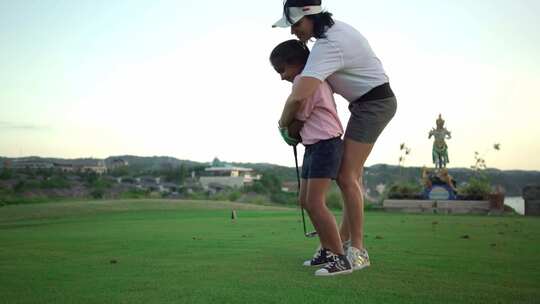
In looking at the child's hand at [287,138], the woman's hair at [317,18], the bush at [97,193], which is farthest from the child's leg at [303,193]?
the bush at [97,193]

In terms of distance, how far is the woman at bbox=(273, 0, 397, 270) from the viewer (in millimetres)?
3686

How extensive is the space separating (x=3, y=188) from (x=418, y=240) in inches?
980

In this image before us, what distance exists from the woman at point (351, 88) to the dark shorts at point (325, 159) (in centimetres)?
14

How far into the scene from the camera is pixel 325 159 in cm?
377

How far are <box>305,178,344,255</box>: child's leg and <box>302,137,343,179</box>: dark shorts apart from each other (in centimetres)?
5

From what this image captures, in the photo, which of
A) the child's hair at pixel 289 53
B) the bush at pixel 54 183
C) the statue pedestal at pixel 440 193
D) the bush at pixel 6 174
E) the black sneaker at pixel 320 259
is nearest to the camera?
the black sneaker at pixel 320 259

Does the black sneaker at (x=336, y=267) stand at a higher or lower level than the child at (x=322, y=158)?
lower

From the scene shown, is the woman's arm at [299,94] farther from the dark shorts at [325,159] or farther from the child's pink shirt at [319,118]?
the dark shorts at [325,159]

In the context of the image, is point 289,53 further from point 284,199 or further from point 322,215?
point 284,199

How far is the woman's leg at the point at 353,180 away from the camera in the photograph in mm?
3914

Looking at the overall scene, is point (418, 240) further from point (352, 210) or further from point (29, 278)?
point (29, 278)

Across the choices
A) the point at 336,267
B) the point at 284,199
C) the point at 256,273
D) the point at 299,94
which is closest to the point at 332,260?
the point at 336,267

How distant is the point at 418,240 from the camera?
5691 mm

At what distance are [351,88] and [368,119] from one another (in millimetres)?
243
